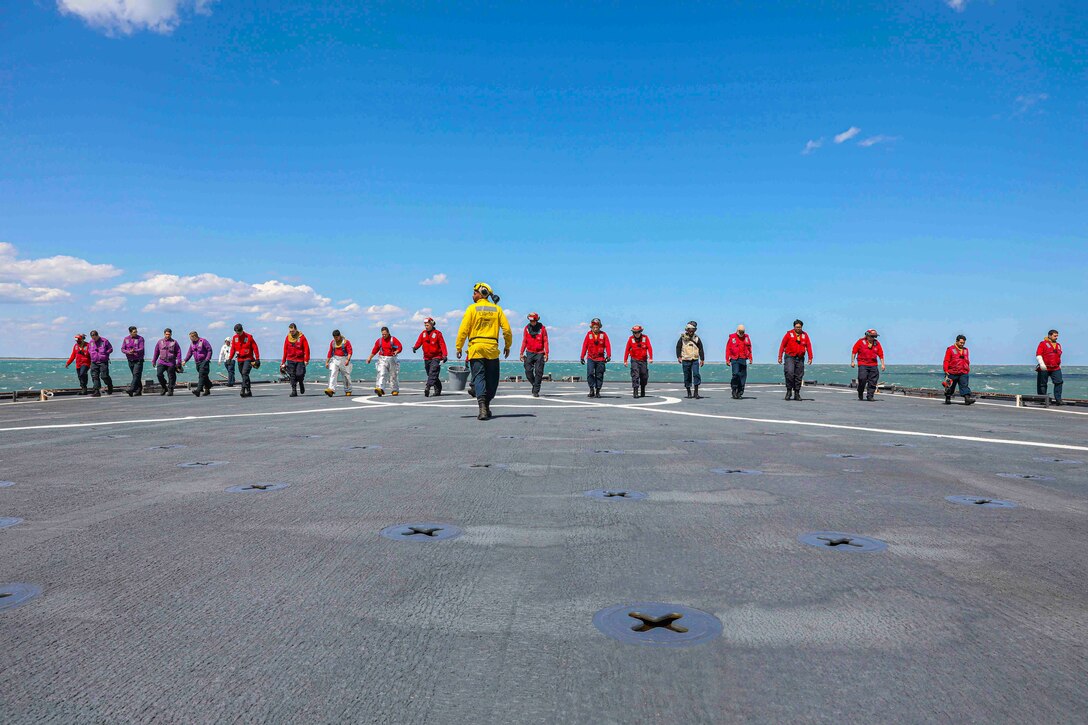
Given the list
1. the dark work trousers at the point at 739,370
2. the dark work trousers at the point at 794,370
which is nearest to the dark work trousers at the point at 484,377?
the dark work trousers at the point at 739,370

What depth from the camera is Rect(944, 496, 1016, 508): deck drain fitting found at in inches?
195

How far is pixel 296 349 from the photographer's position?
20.8 meters

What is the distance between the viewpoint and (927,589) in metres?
3.04

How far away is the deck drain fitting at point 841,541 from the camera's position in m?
3.75

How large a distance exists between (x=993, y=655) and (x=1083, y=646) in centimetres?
39

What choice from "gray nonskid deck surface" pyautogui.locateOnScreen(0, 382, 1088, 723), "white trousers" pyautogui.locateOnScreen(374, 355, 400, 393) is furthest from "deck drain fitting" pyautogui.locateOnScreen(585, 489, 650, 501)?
"white trousers" pyautogui.locateOnScreen(374, 355, 400, 393)

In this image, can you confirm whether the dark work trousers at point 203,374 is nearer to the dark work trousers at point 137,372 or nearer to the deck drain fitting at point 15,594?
the dark work trousers at point 137,372

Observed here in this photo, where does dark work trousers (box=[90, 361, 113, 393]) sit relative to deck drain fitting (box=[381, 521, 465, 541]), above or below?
above

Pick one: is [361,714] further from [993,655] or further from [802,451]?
[802,451]

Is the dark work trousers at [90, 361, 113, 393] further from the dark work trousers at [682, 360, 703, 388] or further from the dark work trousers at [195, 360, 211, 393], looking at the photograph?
the dark work trousers at [682, 360, 703, 388]

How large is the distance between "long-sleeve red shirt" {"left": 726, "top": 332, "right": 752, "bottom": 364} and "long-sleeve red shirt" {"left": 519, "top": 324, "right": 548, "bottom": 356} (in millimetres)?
5265

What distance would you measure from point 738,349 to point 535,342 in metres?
5.83

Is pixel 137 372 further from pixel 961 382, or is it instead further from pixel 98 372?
pixel 961 382

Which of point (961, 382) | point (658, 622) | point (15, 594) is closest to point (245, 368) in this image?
point (15, 594)
